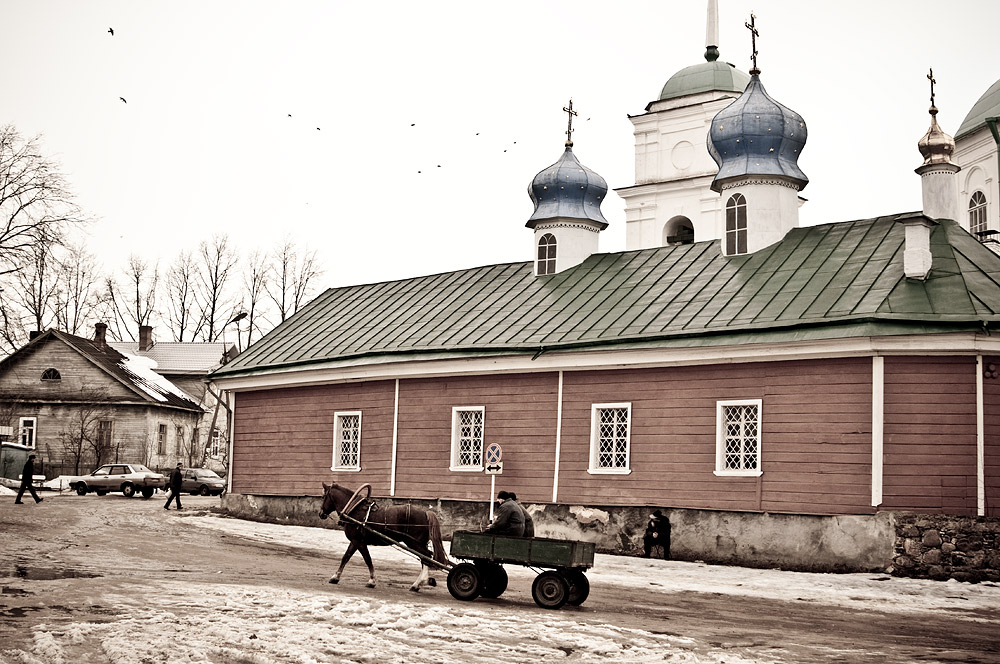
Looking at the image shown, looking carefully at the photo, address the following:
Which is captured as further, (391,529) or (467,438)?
(467,438)

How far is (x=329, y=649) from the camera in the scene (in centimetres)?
1080

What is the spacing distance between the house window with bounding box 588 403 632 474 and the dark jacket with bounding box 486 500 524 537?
25.8 feet

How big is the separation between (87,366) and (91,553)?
114 ft

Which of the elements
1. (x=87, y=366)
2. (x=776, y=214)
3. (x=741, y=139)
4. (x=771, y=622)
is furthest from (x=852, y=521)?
(x=87, y=366)

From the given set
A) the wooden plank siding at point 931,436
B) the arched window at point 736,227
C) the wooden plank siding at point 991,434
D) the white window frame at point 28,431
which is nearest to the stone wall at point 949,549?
the wooden plank siding at point 931,436

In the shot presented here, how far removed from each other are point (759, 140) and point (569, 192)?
5925 millimetres

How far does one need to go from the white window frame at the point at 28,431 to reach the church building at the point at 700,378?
23.3 meters

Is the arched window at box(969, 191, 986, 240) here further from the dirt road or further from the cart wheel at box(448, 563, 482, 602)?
the cart wheel at box(448, 563, 482, 602)

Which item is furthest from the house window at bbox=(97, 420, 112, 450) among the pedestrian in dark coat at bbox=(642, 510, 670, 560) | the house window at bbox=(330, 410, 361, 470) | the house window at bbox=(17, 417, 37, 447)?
the pedestrian in dark coat at bbox=(642, 510, 670, 560)

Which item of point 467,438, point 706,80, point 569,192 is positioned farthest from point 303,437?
point 706,80

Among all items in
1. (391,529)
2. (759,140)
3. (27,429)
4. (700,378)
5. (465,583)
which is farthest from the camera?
(27,429)

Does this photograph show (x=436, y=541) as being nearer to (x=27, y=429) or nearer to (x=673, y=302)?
(x=673, y=302)

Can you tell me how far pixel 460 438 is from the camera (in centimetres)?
2530

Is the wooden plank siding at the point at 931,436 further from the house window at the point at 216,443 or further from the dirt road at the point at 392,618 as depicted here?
the house window at the point at 216,443
